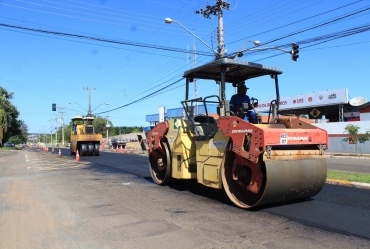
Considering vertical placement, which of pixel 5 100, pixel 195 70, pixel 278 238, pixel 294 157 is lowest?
pixel 278 238

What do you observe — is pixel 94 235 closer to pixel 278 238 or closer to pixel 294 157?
pixel 278 238

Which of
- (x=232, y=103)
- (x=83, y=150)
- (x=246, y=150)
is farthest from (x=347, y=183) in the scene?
(x=83, y=150)

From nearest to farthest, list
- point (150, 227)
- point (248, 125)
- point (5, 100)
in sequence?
point (150, 227) < point (248, 125) < point (5, 100)

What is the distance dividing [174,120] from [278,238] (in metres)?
4.14

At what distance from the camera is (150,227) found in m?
4.82

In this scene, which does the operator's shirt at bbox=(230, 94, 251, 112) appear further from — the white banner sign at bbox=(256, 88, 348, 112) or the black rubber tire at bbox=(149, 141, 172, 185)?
the white banner sign at bbox=(256, 88, 348, 112)

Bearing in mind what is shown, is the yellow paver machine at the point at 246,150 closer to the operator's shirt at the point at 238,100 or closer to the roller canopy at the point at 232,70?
the roller canopy at the point at 232,70

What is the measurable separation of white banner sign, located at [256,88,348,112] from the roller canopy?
21.3 metres

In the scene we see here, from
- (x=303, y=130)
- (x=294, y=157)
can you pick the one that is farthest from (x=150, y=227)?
(x=303, y=130)

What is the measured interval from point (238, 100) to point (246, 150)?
163 centimetres

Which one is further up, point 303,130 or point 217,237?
point 303,130

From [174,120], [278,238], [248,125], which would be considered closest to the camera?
[278,238]

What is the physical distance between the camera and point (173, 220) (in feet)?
17.0

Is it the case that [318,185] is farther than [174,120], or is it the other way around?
[174,120]
